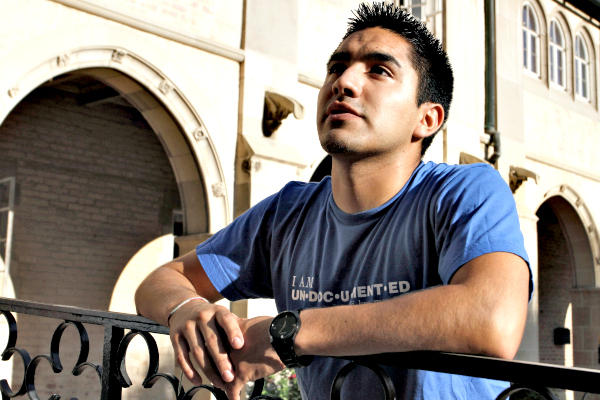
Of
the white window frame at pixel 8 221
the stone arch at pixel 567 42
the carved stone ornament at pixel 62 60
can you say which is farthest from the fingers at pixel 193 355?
the stone arch at pixel 567 42

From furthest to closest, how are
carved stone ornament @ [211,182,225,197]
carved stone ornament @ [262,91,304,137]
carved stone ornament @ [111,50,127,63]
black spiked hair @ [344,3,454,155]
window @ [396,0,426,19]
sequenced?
window @ [396,0,426,19], carved stone ornament @ [262,91,304,137], carved stone ornament @ [211,182,225,197], carved stone ornament @ [111,50,127,63], black spiked hair @ [344,3,454,155]

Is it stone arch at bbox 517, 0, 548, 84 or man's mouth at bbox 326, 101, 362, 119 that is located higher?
stone arch at bbox 517, 0, 548, 84

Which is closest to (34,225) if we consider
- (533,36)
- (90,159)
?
(90,159)

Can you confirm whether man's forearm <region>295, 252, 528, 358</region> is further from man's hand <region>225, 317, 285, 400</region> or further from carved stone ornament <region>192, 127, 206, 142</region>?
carved stone ornament <region>192, 127, 206, 142</region>

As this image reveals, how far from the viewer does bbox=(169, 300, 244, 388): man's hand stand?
4.62 feet

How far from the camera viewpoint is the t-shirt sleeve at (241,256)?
2047mm

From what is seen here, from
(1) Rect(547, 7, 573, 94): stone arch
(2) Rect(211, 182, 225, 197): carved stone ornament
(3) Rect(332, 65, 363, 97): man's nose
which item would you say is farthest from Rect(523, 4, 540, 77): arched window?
(3) Rect(332, 65, 363, 97): man's nose

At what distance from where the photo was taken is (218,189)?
7.88m

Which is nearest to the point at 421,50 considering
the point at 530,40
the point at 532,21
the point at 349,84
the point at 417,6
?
the point at 349,84

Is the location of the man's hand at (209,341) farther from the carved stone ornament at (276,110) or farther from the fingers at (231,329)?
Answer: the carved stone ornament at (276,110)

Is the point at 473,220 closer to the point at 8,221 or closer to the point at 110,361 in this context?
the point at 110,361

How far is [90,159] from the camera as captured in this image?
32.2 feet

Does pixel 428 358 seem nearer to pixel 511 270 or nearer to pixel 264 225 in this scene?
pixel 511 270

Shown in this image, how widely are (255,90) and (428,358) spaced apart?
24.0 feet
